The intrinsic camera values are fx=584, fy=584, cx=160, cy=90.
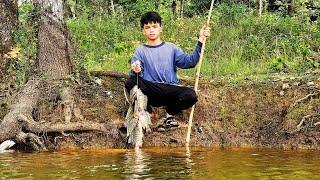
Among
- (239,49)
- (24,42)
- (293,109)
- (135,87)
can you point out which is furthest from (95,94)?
(239,49)

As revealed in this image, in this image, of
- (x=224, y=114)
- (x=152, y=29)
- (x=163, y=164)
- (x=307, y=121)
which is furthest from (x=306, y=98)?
(x=163, y=164)

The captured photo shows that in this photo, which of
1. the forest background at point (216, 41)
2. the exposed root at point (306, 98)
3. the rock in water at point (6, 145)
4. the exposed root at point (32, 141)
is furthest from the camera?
the forest background at point (216, 41)

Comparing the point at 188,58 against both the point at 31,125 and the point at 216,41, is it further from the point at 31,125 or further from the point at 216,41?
the point at 216,41

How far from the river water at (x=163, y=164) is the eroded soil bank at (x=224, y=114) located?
1.18 ft

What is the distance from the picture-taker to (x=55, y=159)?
18.4ft

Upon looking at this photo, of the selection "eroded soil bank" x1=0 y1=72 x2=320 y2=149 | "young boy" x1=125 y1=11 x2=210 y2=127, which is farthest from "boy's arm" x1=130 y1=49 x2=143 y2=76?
"eroded soil bank" x1=0 y1=72 x2=320 y2=149

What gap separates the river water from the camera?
4552mm

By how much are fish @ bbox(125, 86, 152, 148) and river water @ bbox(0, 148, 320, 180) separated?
19 centimetres

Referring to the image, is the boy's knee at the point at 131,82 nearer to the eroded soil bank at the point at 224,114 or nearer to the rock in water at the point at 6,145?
the eroded soil bank at the point at 224,114

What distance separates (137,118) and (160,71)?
26.4 inches

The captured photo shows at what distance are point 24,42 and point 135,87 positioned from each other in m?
2.71

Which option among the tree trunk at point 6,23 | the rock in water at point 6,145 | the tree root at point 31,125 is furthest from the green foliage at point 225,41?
the rock in water at point 6,145

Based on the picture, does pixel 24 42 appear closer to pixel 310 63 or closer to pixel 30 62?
pixel 30 62

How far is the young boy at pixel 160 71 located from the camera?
6.69 meters
